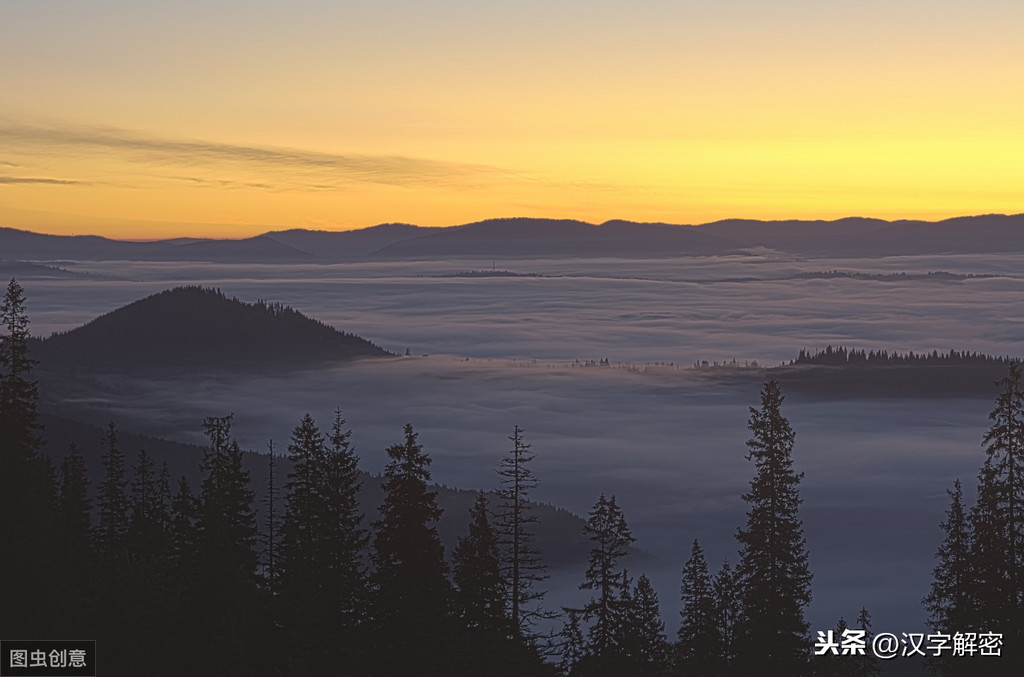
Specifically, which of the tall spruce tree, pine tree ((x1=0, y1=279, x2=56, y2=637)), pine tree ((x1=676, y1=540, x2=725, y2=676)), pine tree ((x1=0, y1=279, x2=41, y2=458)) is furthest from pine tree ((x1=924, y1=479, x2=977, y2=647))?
pine tree ((x1=0, y1=279, x2=41, y2=458))

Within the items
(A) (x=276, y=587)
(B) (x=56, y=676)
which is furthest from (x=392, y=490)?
(B) (x=56, y=676)

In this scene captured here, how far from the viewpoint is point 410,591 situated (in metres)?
33.6

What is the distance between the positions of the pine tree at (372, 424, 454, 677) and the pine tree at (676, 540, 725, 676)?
14.3 meters

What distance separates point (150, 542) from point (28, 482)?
8.98 meters

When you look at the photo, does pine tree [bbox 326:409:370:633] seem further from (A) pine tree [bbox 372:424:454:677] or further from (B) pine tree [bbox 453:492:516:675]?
(B) pine tree [bbox 453:492:516:675]

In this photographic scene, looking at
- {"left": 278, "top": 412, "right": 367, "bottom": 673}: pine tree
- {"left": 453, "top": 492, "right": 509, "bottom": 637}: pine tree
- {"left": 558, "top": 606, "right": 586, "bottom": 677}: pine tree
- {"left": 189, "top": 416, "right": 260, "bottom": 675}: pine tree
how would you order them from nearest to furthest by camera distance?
{"left": 278, "top": 412, "right": 367, "bottom": 673}: pine tree, {"left": 453, "top": 492, "right": 509, "bottom": 637}: pine tree, {"left": 189, "top": 416, "right": 260, "bottom": 675}: pine tree, {"left": 558, "top": 606, "right": 586, "bottom": 677}: pine tree

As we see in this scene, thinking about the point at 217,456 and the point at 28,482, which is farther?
the point at 217,456

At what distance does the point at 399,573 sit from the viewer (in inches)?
1329

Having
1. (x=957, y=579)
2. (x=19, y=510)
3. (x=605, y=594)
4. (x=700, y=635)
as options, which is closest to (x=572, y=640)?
(x=700, y=635)

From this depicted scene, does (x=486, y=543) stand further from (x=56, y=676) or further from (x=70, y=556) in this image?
(x=70, y=556)

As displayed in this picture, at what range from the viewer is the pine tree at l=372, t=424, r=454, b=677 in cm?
3341

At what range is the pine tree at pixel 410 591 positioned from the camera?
3341 cm

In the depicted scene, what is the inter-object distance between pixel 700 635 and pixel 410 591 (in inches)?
767

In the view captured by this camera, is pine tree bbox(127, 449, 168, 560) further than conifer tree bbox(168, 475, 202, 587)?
Yes
